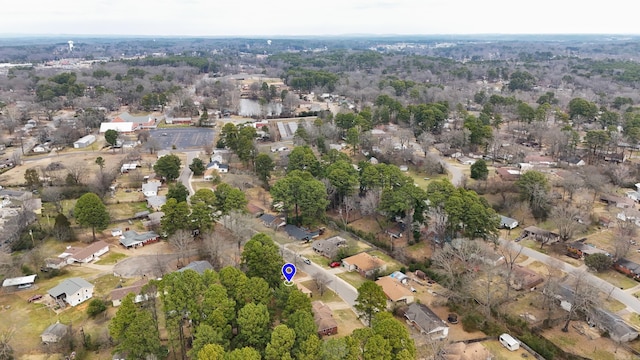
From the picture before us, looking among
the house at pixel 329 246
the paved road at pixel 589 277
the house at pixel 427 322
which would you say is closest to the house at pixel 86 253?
the house at pixel 329 246

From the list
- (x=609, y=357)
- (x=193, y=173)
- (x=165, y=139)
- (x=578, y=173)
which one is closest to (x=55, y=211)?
(x=193, y=173)

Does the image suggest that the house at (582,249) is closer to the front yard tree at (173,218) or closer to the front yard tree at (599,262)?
the front yard tree at (599,262)

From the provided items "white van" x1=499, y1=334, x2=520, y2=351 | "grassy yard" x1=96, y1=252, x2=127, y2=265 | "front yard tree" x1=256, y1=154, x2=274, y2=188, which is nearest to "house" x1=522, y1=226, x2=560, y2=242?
"white van" x1=499, y1=334, x2=520, y2=351

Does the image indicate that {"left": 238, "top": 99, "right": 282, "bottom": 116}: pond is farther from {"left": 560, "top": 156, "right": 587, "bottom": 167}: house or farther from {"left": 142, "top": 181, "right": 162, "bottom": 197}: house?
{"left": 560, "top": 156, "right": 587, "bottom": 167}: house

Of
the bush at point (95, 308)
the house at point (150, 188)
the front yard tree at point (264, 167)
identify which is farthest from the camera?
the front yard tree at point (264, 167)

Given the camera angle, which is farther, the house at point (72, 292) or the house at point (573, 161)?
the house at point (573, 161)
